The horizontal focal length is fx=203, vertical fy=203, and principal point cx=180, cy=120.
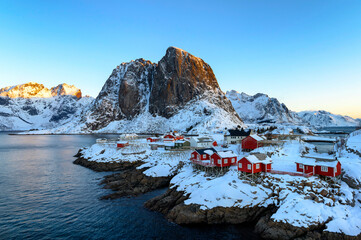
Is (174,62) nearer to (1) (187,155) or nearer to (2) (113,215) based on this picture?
(1) (187,155)

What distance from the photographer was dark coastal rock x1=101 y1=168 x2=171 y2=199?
120ft

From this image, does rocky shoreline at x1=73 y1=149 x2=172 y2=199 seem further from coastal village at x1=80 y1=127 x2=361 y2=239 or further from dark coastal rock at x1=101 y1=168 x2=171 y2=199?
coastal village at x1=80 y1=127 x2=361 y2=239

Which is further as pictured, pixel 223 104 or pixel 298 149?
pixel 223 104

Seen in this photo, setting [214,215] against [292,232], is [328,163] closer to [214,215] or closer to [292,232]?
[292,232]

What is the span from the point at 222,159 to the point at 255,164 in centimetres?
745

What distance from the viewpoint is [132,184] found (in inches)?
1604

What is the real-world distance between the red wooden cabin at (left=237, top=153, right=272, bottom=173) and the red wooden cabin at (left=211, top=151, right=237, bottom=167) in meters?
5.09

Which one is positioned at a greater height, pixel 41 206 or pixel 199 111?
pixel 199 111

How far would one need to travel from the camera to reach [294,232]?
2181 cm

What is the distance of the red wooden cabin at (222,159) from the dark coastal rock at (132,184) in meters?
10.9

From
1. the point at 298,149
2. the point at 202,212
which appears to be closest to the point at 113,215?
the point at 202,212

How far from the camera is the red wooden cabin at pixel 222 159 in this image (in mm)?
39028

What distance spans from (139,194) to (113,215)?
8.60 m

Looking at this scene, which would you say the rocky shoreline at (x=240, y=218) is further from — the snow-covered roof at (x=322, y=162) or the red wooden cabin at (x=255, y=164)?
the snow-covered roof at (x=322, y=162)
